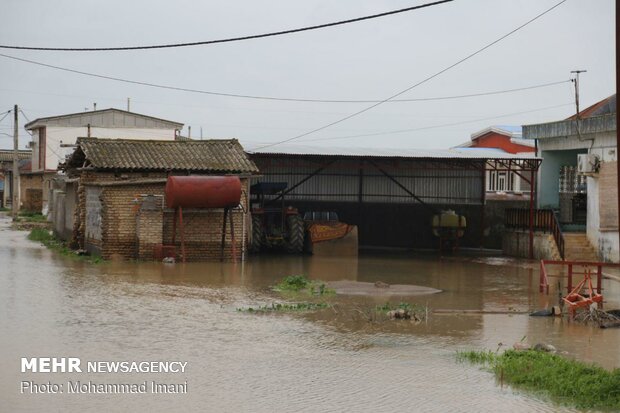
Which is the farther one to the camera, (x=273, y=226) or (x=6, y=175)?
(x=6, y=175)

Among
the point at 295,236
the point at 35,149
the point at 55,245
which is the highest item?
the point at 35,149

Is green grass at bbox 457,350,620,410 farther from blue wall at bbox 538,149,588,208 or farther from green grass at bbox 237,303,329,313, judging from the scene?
blue wall at bbox 538,149,588,208

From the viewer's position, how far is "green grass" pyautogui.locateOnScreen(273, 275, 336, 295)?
17781 millimetres

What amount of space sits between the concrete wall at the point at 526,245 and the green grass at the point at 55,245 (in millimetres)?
13241

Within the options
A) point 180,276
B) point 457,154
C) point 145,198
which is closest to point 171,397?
point 180,276

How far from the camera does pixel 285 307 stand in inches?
607

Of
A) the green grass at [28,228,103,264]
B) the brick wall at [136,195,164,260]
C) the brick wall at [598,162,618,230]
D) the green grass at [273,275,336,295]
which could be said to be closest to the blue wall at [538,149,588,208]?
the brick wall at [598,162,618,230]

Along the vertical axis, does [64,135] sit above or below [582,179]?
above

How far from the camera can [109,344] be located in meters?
11.5

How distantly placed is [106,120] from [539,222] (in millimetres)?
39332

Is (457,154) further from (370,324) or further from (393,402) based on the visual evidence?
(393,402)

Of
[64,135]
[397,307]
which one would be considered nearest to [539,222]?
[397,307]

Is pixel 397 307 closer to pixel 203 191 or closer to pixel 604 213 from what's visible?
pixel 203 191

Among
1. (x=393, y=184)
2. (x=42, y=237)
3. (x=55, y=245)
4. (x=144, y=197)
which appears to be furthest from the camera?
(x=393, y=184)
